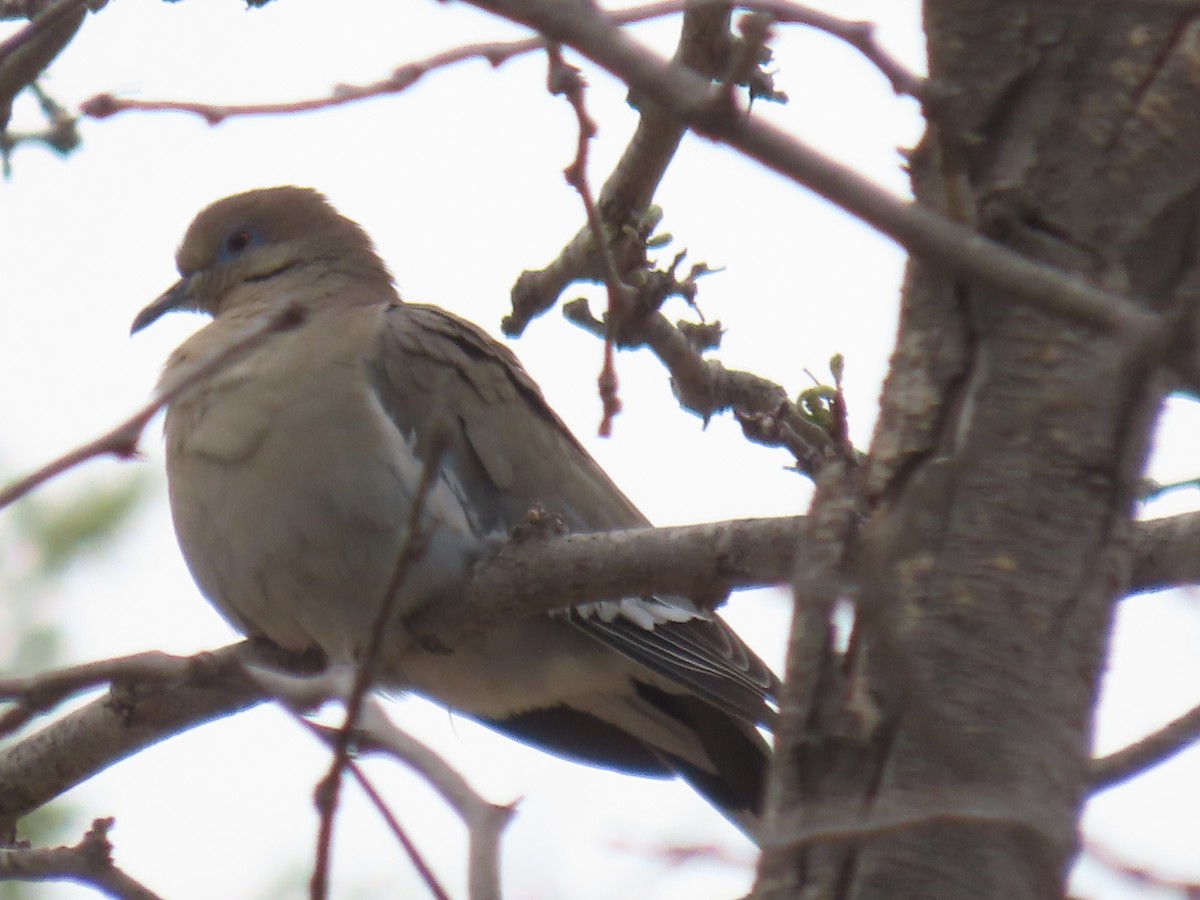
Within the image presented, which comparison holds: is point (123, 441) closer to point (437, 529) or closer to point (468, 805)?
point (468, 805)

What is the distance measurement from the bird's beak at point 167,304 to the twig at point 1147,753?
13.0 feet

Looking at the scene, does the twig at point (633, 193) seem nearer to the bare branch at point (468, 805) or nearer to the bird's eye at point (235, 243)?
the bird's eye at point (235, 243)

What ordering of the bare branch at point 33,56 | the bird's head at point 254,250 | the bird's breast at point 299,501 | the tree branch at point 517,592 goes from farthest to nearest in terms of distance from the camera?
the bird's head at point 254,250 → the bird's breast at point 299,501 → the bare branch at point 33,56 → the tree branch at point 517,592

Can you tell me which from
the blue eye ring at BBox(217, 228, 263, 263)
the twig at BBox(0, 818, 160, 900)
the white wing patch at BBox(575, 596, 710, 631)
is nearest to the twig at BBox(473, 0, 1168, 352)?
the twig at BBox(0, 818, 160, 900)

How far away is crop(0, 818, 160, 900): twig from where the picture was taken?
1968 millimetres

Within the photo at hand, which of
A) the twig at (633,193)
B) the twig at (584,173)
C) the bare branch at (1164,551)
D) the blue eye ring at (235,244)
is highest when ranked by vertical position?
the blue eye ring at (235,244)

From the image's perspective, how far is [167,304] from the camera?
17.8ft

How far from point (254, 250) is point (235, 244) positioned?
0.07 metres

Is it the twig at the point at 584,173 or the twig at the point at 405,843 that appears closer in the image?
the twig at the point at 405,843

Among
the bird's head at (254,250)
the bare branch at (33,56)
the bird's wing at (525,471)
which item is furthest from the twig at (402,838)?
the bird's head at (254,250)

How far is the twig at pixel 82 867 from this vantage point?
197cm

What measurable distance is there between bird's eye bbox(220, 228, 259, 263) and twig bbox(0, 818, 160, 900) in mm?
3319

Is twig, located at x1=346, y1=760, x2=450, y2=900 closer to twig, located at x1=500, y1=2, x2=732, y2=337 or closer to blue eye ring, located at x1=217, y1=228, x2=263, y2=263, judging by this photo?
twig, located at x1=500, y1=2, x2=732, y2=337

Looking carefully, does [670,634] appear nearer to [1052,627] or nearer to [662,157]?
[662,157]
